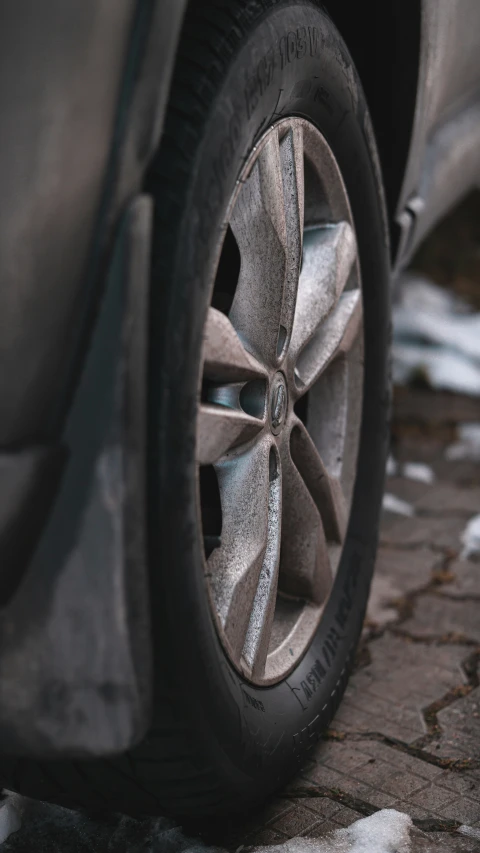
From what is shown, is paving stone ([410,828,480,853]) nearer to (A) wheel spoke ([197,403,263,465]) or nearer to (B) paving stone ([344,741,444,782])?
(B) paving stone ([344,741,444,782])

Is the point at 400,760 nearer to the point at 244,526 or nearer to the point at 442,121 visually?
the point at 244,526

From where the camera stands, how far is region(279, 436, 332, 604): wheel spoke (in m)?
1.37

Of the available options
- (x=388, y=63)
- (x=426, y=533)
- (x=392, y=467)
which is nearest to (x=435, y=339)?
(x=392, y=467)

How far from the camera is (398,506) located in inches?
99.2

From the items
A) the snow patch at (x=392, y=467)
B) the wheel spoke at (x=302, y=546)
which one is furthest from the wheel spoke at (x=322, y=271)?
the snow patch at (x=392, y=467)

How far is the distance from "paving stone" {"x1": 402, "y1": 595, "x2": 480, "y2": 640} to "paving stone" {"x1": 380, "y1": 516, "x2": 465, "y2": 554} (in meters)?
0.28

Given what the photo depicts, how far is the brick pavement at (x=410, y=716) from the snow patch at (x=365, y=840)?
0.6 inches

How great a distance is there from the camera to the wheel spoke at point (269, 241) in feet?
3.73

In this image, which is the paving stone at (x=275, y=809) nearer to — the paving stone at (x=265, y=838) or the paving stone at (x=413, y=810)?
the paving stone at (x=265, y=838)

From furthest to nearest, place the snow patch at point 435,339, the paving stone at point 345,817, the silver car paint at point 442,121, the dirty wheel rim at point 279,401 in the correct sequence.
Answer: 1. the snow patch at point 435,339
2. the silver car paint at point 442,121
3. the paving stone at point 345,817
4. the dirty wheel rim at point 279,401

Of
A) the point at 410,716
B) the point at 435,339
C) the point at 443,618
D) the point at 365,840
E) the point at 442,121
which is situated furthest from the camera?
the point at 435,339

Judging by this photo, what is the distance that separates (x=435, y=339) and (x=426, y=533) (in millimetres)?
1508

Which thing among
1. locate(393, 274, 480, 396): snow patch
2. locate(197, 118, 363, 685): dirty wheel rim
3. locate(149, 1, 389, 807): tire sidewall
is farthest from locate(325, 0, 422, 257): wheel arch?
locate(393, 274, 480, 396): snow patch

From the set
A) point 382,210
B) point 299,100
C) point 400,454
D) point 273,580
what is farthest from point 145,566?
point 400,454
